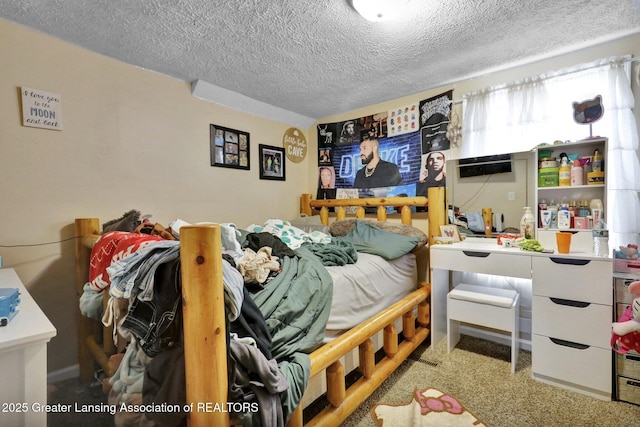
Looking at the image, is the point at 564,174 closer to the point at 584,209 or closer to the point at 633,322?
the point at 584,209

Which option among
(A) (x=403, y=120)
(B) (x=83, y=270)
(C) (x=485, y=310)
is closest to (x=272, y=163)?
(A) (x=403, y=120)

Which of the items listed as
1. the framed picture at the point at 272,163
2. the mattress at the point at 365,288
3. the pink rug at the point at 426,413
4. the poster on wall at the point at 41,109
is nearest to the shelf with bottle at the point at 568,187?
the mattress at the point at 365,288

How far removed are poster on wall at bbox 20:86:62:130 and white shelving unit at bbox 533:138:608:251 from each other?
3172mm

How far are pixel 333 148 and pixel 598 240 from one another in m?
2.34

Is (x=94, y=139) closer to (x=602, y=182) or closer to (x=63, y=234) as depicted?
(x=63, y=234)

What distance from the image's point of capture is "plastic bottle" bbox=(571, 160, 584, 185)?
1.79 m

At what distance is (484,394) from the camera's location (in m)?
1.55

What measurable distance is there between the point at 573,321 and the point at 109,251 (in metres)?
2.37

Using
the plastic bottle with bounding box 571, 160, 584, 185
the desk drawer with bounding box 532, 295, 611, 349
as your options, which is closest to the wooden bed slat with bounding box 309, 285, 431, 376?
the desk drawer with bounding box 532, 295, 611, 349

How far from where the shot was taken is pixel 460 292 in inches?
78.0

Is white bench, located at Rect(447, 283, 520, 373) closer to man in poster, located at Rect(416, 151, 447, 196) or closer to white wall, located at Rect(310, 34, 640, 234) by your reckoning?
white wall, located at Rect(310, 34, 640, 234)

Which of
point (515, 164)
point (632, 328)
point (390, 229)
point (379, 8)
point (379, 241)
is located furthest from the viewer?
point (390, 229)

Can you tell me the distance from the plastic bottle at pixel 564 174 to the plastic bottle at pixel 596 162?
0.11 meters

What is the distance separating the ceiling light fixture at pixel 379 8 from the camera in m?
1.41
